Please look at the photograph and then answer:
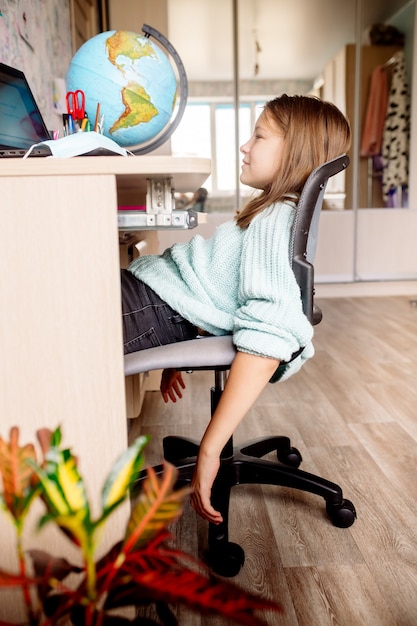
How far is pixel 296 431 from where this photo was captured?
6.40 ft

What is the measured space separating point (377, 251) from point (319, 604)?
13.1 feet

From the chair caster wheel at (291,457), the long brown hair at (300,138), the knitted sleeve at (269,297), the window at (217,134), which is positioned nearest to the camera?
the knitted sleeve at (269,297)

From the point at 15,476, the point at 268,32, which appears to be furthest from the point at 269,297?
the point at 268,32

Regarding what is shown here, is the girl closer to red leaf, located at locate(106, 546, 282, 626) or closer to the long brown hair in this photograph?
the long brown hair

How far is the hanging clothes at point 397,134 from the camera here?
468cm

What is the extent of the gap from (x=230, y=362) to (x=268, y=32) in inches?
163

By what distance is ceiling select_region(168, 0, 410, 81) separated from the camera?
14.5ft

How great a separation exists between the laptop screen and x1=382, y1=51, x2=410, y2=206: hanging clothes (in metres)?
3.85

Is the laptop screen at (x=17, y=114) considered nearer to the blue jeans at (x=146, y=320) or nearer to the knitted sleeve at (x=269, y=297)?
the blue jeans at (x=146, y=320)

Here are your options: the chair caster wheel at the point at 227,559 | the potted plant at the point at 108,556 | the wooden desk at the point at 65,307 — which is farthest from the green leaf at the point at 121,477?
the chair caster wheel at the point at 227,559

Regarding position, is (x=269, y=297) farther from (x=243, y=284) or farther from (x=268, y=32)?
(x=268, y=32)

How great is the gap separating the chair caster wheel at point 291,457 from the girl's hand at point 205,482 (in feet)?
2.02

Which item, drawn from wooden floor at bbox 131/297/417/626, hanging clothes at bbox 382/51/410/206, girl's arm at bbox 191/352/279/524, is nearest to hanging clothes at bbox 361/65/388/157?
hanging clothes at bbox 382/51/410/206

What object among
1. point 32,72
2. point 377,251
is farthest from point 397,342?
point 32,72
